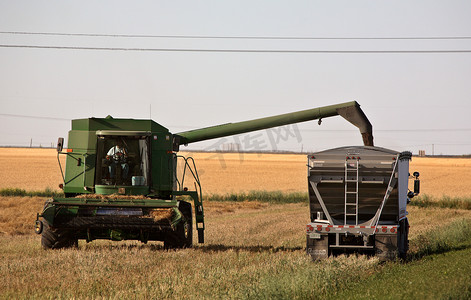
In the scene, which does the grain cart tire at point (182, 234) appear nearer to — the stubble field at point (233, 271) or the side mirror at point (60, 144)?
the stubble field at point (233, 271)

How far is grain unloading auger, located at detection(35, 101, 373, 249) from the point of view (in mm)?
13961

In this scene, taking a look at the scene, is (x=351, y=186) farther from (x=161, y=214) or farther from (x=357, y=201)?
(x=161, y=214)

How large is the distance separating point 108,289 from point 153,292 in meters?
0.90

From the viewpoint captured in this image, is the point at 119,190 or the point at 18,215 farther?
the point at 18,215

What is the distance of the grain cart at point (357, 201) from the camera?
46.4ft

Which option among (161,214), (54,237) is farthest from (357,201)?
(54,237)

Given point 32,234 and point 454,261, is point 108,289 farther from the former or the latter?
point 32,234

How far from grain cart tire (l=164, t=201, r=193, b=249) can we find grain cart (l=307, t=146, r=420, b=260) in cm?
276

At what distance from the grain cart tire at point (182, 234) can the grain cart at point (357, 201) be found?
276 centimetres

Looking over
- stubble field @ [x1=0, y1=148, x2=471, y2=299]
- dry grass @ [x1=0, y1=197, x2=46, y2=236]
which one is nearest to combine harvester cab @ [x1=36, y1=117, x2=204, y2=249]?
stubble field @ [x1=0, y1=148, x2=471, y2=299]

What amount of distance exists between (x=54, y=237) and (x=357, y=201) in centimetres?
697

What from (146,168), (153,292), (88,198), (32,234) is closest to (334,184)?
(146,168)

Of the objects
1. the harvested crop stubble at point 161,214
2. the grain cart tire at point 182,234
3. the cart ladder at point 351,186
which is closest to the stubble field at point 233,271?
the grain cart tire at point 182,234

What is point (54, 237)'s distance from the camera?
14.5 metres
